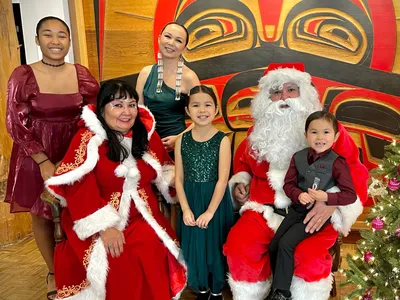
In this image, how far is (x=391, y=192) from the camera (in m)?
2.08

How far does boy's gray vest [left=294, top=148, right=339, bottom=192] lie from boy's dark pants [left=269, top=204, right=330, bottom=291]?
0.15m

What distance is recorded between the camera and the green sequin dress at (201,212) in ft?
7.19

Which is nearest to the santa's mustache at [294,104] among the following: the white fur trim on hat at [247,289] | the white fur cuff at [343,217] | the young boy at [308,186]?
the young boy at [308,186]

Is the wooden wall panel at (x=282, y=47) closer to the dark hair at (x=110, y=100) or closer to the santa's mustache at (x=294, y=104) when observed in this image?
the santa's mustache at (x=294, y=104)

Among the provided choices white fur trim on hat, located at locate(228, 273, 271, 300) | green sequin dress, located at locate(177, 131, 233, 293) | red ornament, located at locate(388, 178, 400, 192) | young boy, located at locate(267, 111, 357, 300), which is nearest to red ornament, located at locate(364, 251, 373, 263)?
young boy, located at locate(267, 111, 357, 300)

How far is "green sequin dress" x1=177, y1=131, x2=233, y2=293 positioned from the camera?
2.19 meters

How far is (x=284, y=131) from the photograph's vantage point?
2277 millimetres

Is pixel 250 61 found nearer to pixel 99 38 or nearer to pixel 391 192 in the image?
pixel 99 38

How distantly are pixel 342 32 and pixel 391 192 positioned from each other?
166 cm

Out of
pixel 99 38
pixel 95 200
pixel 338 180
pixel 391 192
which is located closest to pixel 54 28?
pixel 95 200

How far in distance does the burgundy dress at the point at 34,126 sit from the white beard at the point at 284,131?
1.16 metres

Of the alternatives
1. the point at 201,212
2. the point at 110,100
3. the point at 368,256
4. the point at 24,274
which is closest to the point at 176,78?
the point at 110,100

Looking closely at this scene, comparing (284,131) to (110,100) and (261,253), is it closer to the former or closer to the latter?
(261,253)

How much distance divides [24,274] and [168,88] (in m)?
1.91
